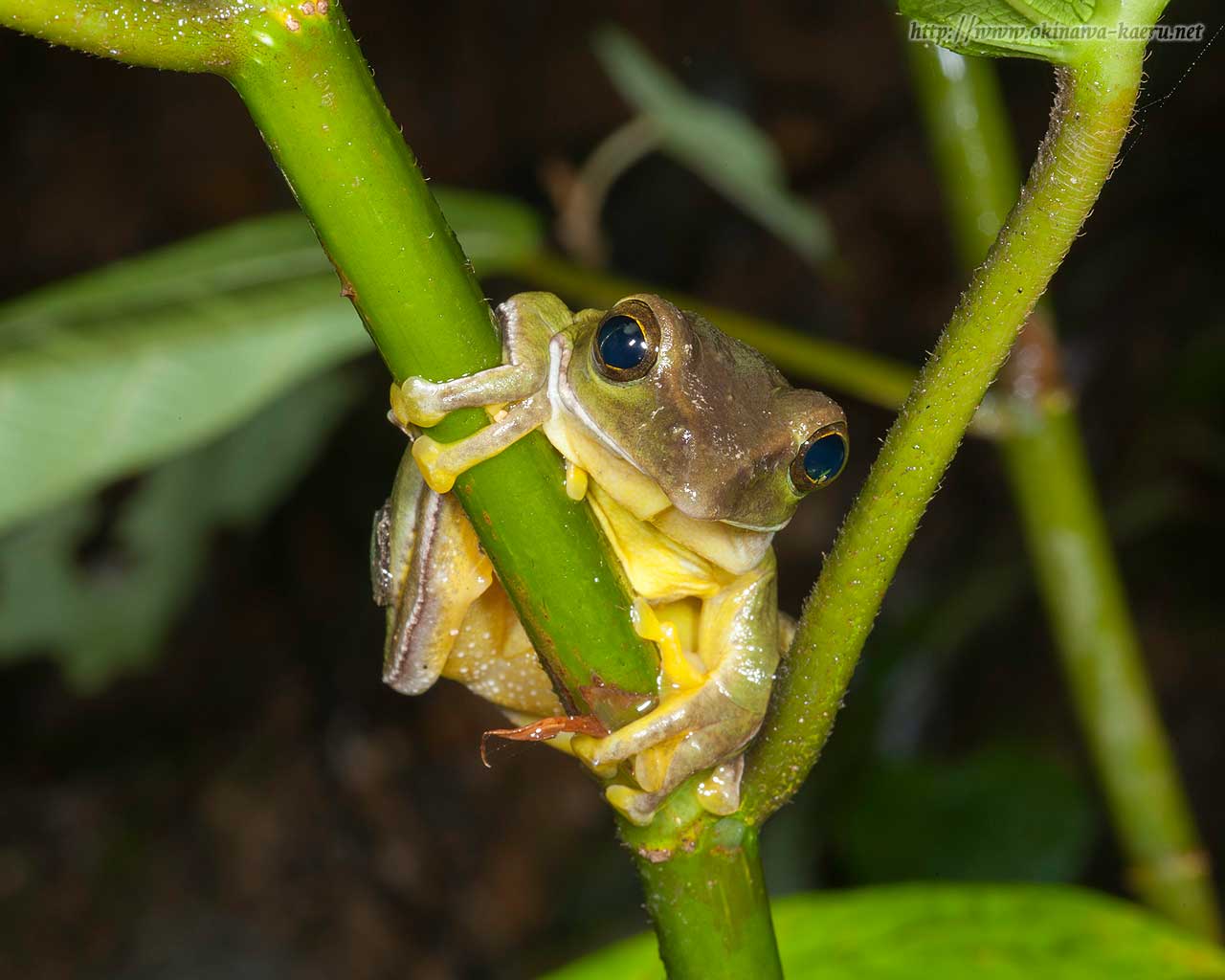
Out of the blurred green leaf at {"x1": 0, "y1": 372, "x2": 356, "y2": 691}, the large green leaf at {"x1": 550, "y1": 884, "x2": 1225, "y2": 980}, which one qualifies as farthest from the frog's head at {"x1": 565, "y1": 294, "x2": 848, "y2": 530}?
the blurred green leaf at {"x1": 0, "y1": 372, "x2": 356, "y2": 691}

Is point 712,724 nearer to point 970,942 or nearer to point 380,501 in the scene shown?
point 970,942

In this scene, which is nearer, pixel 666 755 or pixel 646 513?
pixel 666 755

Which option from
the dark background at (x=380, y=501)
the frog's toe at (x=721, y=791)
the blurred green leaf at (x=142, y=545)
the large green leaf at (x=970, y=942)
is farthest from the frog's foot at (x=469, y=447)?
the dark background at (x=380, y=501)

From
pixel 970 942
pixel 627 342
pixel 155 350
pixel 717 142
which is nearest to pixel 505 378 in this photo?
pixel 627 342

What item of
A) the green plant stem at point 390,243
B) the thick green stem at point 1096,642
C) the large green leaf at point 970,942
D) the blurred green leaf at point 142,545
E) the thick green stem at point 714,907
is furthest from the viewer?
the blurred green leaf at point 142,545

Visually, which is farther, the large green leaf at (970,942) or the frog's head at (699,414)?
the large green leaf at (970,942)

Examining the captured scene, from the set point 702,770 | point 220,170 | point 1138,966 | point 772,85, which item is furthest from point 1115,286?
point 702,770

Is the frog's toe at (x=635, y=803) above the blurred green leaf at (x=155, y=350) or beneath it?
beneath

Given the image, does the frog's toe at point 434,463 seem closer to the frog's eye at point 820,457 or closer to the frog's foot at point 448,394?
the frog's foot at point 448,394
